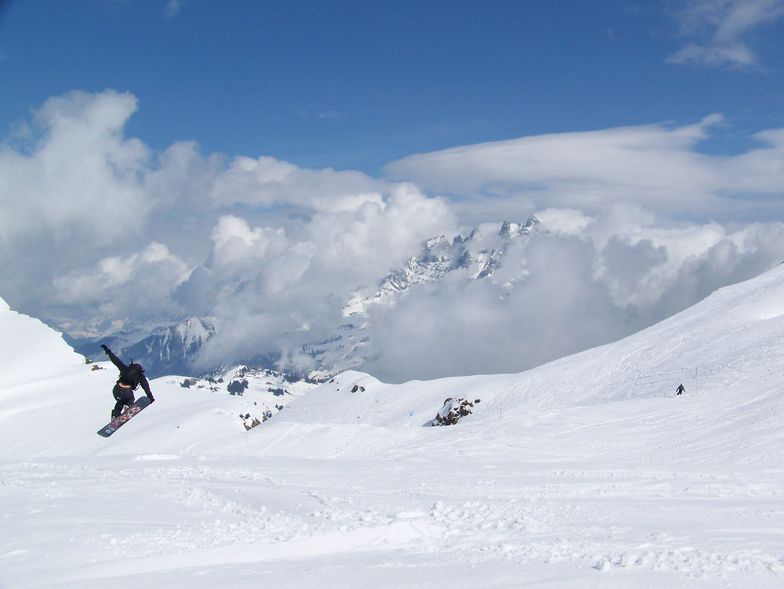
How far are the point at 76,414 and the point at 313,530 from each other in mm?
56701

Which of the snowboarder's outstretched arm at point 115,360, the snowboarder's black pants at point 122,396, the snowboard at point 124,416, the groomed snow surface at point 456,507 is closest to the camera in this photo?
the groomed snow surface at point 456,507

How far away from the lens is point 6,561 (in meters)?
10.1

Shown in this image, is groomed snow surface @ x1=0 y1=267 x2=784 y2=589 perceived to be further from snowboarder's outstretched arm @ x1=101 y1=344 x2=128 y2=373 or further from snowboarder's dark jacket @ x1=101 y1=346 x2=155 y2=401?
snowboarder's outstretched arm @ x1=101 y1=344 x2=128 y2=373

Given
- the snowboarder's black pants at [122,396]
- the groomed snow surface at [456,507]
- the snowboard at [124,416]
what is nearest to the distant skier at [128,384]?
the snowboarder's black pants at [122,396]

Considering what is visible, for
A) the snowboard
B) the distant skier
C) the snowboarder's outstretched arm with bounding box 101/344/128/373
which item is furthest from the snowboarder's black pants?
the snowboarder's outstretched arm with bounding box 101/344/128/373

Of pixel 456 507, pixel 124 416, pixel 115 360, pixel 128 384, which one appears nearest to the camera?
pixel 456 507

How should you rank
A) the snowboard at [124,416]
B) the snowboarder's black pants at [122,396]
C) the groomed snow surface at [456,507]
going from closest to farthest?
the groomed snow surface at [456,507]
the snowboarder's black pants at [122,396]
the snowboard at [124,416]

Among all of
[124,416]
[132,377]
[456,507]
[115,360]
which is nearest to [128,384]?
[132,377]

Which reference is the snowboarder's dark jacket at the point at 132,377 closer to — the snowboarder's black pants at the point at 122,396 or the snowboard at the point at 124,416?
the snowboarder's black pants at the point at 122,396

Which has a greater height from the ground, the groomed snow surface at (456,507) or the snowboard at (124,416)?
the snowboard at (124,416)

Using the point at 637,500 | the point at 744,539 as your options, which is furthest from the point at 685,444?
the point at 744,539

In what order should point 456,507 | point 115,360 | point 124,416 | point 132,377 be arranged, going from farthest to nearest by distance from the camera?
point 124,416, point 132,377, point 115,360, point 456,507

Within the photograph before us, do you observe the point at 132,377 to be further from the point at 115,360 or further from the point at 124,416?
the point at 124,416

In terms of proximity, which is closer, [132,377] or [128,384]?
[132,377]
